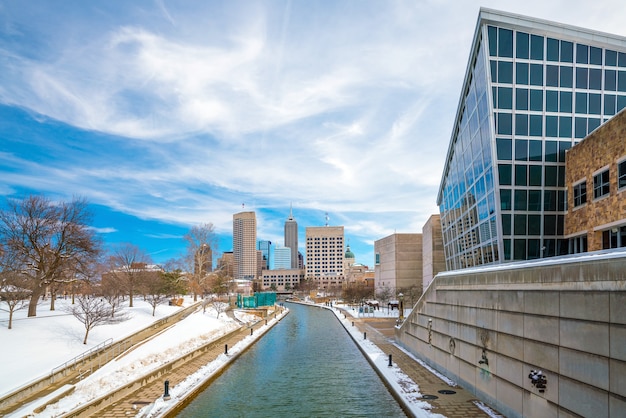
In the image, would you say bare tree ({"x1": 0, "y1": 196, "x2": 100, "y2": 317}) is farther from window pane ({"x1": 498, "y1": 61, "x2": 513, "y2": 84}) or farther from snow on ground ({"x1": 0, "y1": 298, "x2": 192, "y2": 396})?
window pane ({"x1": 498, "y1": 61, "x2": 513, "y2": 84})

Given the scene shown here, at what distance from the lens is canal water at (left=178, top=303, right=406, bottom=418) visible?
17562mm

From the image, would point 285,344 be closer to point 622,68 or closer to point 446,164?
point 446,164

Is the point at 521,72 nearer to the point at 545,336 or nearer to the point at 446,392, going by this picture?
the point at 446,392

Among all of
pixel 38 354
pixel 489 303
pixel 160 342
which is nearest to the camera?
pixel 489 303

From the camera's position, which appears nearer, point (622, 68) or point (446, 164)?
point (622, 68)

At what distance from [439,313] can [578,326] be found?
1262cm

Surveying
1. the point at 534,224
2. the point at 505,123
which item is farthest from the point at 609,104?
the point at 534,224

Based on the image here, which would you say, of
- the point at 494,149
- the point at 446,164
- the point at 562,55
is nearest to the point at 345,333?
the point at 446,164

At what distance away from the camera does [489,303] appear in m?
16.6

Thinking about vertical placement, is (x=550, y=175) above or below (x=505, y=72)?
below

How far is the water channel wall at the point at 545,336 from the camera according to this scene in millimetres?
9680

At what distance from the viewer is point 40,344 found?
24.5 metres

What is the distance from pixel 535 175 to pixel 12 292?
38859 mm

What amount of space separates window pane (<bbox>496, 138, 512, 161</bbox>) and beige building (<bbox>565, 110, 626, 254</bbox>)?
13.1ft
